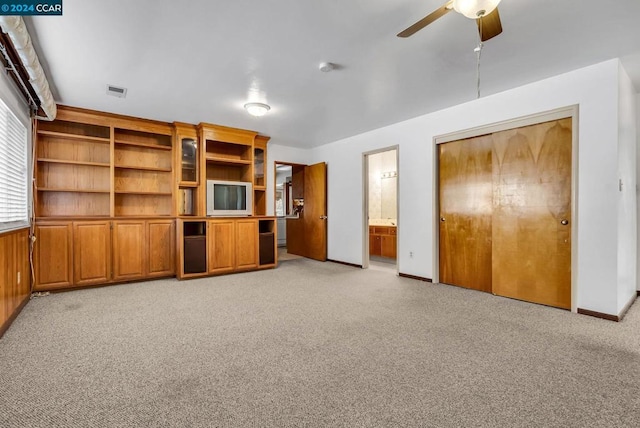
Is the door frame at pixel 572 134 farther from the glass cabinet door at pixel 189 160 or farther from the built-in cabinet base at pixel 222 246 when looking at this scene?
the glass cabinet door at pixel 189 160

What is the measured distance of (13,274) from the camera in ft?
9.77

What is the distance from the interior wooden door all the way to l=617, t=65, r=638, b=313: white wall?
432cm

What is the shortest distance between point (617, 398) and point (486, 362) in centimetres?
65

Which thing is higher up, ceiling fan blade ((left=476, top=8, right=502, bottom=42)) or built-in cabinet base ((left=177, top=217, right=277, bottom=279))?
ceiling fan blade ((left=476, top=8, right=502, bottom=42))

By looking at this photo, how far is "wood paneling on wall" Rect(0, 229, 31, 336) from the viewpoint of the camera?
2635 millimetres

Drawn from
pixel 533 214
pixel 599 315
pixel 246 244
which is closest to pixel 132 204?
pixel 246 244

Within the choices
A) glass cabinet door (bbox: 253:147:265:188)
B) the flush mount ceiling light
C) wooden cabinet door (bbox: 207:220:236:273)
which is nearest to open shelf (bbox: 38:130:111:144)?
wooden cabinet door (bbox: 207:220:236:273)

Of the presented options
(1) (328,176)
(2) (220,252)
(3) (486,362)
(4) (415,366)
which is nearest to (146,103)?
(2) (220,252)

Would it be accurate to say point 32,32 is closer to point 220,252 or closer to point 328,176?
point 220,252

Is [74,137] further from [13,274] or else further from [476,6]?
[476,6]

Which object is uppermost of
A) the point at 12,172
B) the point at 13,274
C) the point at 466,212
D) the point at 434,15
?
the point at 434,15

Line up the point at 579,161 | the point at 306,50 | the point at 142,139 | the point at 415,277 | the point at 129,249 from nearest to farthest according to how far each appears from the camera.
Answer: the point at 306,50 → the point at 579,161 → the point at 129,249 → the point at 415,277 → the point at 142,139

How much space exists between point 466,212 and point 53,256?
212 inches

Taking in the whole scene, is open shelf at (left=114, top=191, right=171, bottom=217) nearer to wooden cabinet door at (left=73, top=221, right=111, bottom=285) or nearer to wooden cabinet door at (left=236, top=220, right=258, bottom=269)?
wooden cabinet door at (left=73, top=221, right=111, bottom=285)
